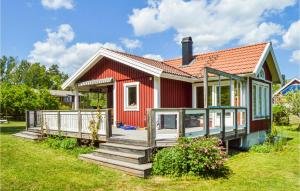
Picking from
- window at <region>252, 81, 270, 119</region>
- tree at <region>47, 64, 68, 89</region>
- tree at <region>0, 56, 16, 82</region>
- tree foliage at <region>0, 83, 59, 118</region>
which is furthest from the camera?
tree at <region>47, 64, 68, 89</region>

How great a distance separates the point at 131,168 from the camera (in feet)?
22.1

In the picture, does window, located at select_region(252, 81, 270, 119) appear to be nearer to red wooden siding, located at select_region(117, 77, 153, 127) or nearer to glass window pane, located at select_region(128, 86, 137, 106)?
red wooden siding, located at select_region(117, 77, 153, 127)

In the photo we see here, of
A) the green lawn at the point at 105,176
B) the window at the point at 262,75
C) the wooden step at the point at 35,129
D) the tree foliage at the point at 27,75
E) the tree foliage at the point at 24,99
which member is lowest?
the green lawn at the point at 105,176

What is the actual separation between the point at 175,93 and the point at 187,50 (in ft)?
13.0

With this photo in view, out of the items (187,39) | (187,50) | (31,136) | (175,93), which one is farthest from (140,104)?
(187,39)

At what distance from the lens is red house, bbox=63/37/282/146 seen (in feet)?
38.1

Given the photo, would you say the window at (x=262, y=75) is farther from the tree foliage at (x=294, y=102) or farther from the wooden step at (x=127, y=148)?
the wooden step at (x=127, y=148)

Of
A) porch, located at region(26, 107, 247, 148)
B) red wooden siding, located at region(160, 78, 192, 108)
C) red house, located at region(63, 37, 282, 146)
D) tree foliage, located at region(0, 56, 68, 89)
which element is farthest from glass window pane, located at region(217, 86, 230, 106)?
tree foliage, located at region(0, 56, 68, 89)

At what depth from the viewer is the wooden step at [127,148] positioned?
7.14m

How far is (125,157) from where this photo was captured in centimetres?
730

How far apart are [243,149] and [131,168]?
7.09m

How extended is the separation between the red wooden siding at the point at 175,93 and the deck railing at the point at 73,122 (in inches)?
142

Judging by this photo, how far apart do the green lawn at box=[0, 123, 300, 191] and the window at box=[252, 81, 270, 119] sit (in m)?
4.23

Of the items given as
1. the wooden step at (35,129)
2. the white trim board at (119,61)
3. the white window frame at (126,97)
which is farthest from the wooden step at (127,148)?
the wooden step at (35,129)
